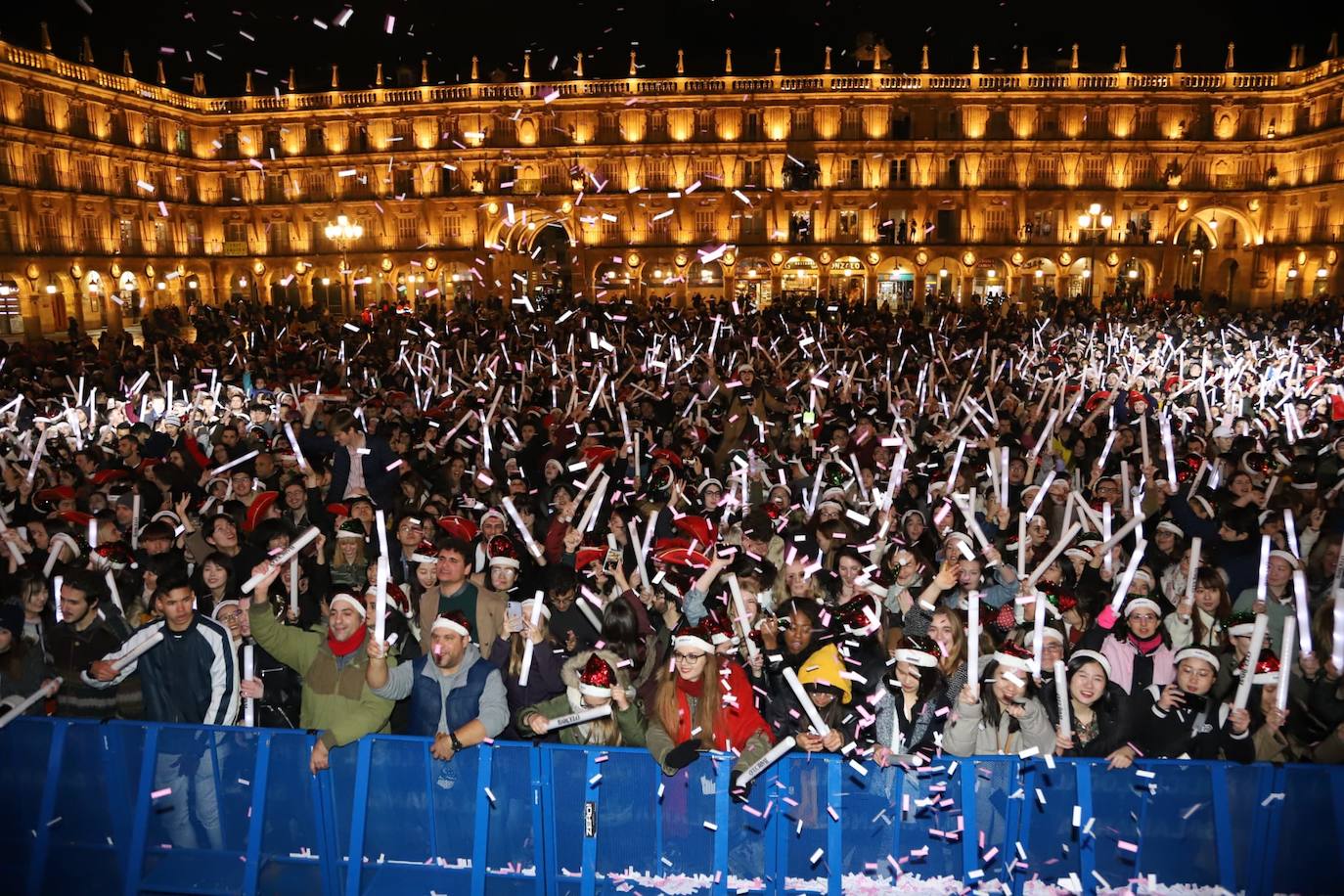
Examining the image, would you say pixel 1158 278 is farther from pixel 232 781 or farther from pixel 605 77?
pixel 232 781

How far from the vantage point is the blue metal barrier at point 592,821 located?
4488mm

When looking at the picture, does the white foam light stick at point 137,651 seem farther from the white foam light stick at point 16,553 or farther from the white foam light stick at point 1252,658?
the white foam light stick at point 1252,658

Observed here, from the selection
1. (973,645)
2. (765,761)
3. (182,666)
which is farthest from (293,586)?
(973,645)

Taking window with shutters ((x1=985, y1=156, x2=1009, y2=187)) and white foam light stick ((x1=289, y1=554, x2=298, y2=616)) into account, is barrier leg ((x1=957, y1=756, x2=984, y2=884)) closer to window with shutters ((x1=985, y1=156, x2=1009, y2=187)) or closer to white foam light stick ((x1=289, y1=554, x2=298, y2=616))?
white foam light stick ((x1=289, y1=554, x2=298, y2=616))

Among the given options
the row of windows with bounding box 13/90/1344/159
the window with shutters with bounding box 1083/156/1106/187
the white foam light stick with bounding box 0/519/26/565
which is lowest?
the white foam light stick with bounding box 0/519/26/565

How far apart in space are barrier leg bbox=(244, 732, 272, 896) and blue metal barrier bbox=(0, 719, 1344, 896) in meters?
0.01

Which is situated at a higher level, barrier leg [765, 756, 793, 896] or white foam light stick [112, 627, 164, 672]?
white foam light stick [112, 627, 164, 672]

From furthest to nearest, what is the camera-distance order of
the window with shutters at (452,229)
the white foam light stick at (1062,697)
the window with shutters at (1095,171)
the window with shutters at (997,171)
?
the window with shutters at (452,229), the window with shutters at (997,171), the window with shutters at (1095,171), the white foam light stick at (1062,697)

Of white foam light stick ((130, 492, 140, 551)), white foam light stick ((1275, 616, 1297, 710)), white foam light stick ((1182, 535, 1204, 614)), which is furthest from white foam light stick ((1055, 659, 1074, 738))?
white foam light stick ((130, 492, 140, 551))

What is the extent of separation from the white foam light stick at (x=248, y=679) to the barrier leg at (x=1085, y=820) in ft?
14.1

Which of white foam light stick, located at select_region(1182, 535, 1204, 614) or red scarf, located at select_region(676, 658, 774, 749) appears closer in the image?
red scarf, located at select_region(676, 658, 774, 749)

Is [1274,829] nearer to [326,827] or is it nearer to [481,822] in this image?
[481,822]

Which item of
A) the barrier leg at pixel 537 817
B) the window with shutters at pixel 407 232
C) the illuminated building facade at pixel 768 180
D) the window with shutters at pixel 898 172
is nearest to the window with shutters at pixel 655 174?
the illuminated building facade at pixel 768 180

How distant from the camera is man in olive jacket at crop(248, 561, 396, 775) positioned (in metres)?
4.80
